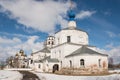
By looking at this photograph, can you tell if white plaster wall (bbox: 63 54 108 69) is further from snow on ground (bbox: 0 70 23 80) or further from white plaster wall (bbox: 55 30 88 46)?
snow on ground (bbox: 0 70 23 80)

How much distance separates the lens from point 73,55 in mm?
27312

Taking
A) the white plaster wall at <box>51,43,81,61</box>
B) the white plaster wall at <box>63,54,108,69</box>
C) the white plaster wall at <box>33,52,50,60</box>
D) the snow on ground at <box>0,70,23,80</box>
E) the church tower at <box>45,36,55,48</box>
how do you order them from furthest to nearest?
the church tower at <box>45,36,55,48</box>
the white plaster wall at <box>33,52,50,60</box>
the white plaster wall at <box>51,43,81,61</box>
the white plaster wall at <box>63,54,108,69</box>
the snow on ground at <box>0,70,23,80</box>

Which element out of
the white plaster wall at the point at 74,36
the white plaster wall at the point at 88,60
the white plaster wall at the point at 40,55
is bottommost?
the white plaster wall at the point at 88,60

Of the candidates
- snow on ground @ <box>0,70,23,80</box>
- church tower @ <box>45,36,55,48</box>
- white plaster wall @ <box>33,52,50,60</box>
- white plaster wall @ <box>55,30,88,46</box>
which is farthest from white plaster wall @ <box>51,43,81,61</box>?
church tower @ <box>45,36,55,48</box>

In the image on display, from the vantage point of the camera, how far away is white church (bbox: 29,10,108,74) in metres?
25.9

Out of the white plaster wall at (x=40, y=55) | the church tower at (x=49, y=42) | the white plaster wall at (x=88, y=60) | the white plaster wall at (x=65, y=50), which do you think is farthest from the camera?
the church tower at (x=49, y=42)

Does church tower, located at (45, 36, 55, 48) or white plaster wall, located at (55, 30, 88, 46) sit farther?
church tower, located at (45, 36, 55, 48)

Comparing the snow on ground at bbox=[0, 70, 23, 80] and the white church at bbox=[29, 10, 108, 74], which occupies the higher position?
the white church at bbox=[29, 10, 108, 74]

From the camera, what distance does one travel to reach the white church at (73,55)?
25.9 meters

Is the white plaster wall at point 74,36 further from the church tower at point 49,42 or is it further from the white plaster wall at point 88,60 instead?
the church tower at point 49,42

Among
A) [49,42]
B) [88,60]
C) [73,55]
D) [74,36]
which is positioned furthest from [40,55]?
[88,60]

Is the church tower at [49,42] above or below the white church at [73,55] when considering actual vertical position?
above

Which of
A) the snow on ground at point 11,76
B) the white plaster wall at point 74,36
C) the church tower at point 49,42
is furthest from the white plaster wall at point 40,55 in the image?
the snow on ground at point 11,76

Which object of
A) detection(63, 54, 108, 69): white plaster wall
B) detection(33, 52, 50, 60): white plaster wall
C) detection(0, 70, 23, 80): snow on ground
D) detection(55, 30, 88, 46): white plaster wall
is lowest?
detection(0, 70, 23, 80): snow on ground
